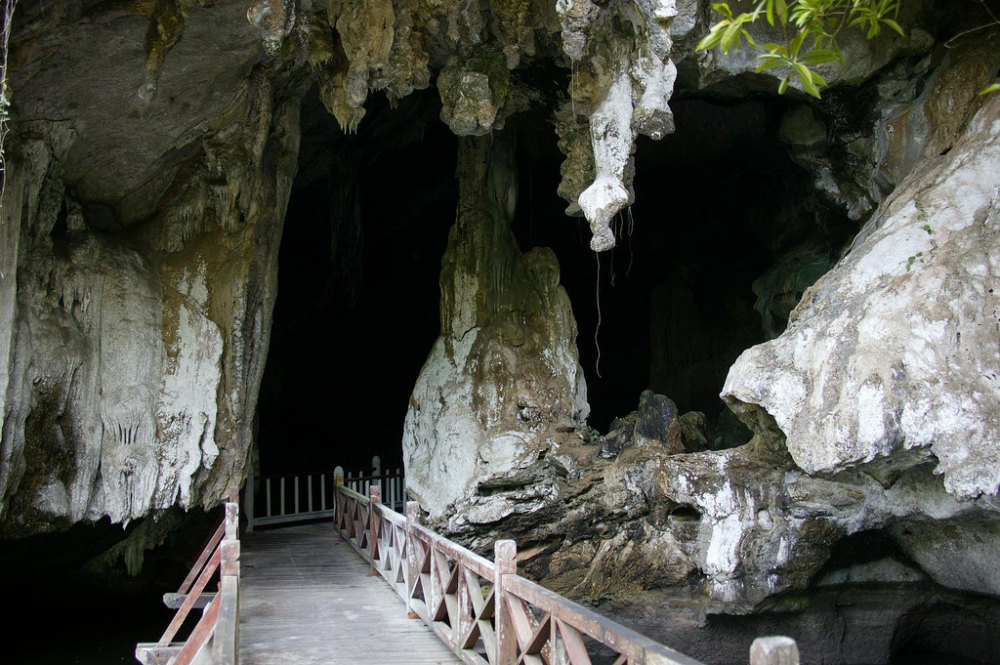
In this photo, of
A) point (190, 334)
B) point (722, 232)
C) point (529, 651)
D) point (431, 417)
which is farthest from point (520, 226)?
point (529, 651)

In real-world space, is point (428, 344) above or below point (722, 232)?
below

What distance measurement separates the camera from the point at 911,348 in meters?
5.23

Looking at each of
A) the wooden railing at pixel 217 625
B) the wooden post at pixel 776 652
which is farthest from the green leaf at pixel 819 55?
the wooden railing at pixel 217 625

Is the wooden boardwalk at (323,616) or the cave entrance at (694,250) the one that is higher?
the cave entrance at (694,250)

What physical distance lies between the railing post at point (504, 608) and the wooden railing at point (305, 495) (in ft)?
23.0

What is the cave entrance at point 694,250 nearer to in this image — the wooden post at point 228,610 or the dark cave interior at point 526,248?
the dark cave interior at point 526,248

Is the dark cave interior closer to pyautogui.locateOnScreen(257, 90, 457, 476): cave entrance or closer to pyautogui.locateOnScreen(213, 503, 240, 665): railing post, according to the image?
pyautogui.locateOnScreen(257, 90, 457, 476): cave entrance

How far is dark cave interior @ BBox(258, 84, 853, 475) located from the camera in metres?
11.3

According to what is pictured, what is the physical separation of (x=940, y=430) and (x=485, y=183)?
6.31m

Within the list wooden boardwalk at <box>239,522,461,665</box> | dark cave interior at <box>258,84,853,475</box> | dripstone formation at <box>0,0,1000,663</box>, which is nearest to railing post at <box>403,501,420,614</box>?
wooden boardwalk at <box>239,522,461,665</box>

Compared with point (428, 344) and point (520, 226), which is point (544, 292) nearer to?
point (520, 226)

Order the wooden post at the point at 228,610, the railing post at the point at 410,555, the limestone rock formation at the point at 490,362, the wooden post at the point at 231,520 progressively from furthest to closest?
the limestone rock formation at the point at 490,362 < the railing post at the point at 410,555 < the wooden post at the point at 231,520 < the wooden post at the point at 228,610

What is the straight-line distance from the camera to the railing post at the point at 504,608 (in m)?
4.29

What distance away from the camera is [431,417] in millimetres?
9336
